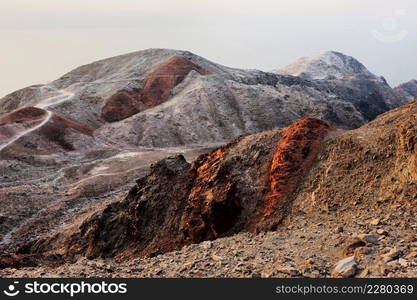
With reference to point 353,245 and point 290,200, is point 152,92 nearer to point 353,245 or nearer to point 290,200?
point 290,200

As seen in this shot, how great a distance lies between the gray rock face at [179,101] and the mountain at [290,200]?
4991 cm

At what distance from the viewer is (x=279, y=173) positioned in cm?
2391

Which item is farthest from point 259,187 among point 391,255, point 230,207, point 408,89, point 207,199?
point 408,89

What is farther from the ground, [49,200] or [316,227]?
[316,227]

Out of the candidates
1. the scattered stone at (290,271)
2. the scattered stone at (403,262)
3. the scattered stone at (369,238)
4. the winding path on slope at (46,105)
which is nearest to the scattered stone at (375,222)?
the scattered stone at (369,238)

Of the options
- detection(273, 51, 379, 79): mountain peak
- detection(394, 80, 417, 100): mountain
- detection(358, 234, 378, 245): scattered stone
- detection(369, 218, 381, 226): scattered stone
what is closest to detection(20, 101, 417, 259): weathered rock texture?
detection(369, 218, 381, 226): scattered stone

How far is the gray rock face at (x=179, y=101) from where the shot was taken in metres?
83.1

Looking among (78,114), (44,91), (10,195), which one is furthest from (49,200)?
(44,91)

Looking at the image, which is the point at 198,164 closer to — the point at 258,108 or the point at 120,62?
the point at 258,108

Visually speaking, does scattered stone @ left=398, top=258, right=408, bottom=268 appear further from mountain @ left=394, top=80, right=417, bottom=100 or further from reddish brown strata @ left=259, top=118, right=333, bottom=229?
mountain @ left=394, top=80, right=417, bottom=100

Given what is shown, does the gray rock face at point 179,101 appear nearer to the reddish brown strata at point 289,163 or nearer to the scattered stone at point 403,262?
the reddish brown strata at point 289,163

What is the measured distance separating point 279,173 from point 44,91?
98121 millimetres

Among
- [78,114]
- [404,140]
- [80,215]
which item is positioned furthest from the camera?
[78,114]

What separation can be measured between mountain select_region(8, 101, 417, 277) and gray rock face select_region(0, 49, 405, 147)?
164 ft
